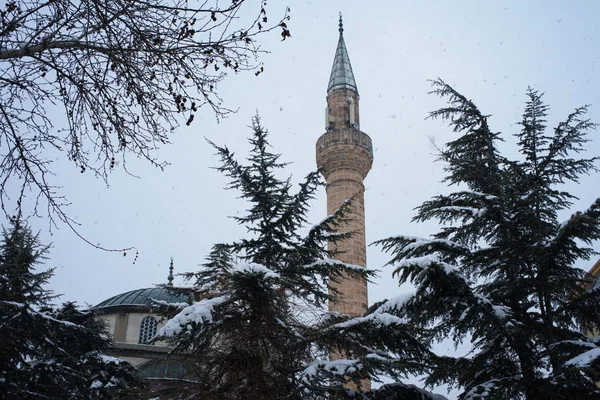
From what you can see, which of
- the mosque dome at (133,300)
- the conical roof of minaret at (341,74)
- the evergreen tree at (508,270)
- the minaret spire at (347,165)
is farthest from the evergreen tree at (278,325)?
the conical roof of minaret at (341,74)

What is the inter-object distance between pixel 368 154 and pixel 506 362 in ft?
55.2

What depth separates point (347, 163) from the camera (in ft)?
86.5

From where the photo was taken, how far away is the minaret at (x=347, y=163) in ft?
77.3

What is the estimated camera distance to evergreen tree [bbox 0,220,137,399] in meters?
13.6

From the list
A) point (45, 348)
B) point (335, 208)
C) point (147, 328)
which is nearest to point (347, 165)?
point (335, 208)

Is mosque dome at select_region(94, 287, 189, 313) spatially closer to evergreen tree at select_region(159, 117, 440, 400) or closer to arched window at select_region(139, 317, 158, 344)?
arched window at select_region(139, 317, 158, 344)

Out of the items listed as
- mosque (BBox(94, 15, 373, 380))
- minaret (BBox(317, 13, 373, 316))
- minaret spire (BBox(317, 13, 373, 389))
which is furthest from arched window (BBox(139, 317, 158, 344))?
minaret (BBox(317, 13, 373, 316))

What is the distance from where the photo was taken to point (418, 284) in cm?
1013

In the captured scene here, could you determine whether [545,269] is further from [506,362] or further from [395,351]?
[395,351]

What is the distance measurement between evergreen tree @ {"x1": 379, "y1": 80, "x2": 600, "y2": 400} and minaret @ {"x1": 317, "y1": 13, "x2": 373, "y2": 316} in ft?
33.7

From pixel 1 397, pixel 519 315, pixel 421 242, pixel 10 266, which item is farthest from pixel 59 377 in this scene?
pixel 519 315

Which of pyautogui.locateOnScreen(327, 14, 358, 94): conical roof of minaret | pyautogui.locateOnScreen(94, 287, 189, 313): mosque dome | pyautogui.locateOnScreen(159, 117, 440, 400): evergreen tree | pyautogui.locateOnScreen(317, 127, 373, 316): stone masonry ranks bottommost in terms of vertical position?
pyautogui.locateOnScreen(159, 117, 440, 400): evergreen tree

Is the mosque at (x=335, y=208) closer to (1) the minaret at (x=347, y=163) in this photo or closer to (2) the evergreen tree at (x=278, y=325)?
(1) the minaret at (x=347, y=163)

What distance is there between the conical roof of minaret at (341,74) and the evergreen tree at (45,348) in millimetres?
15264
